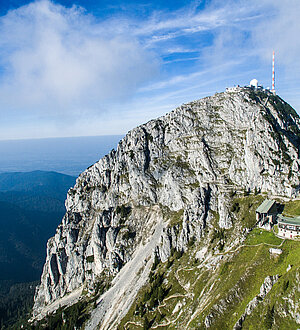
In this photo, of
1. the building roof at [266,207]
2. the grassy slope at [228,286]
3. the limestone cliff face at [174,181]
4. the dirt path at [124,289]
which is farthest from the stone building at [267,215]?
the dirt path at [124,289]

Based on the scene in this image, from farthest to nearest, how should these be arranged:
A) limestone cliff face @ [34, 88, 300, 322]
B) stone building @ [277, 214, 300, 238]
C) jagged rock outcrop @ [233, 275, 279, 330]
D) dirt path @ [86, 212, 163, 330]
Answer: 1. limestone cliff face @ [34, 88, 300, 322]
2. dirt path @ [86, 212, 163, 330]
3. stone building @ [277, 214, 300, 238]
4. jagged rock outcrop @ [233, 275, 279, 330]

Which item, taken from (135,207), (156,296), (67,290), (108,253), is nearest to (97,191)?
(135,207)

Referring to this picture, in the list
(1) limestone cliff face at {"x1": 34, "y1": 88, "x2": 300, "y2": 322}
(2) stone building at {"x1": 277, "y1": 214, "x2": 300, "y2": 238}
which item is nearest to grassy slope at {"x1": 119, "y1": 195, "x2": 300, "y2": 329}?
(2) stone building at {"x1": 277, "y1": 214, "x2": 300, "y2": 238}

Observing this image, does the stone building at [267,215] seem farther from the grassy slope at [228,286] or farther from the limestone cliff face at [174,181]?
the limestone cliff face at [174,181]

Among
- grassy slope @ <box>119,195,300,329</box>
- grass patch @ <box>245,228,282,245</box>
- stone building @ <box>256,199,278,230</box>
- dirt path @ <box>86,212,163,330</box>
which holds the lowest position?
dirt path @ <box>86,212,163,330</box>

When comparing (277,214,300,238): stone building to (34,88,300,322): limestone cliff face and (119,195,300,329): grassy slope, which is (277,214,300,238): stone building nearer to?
(119,195,300,329): grassy slope

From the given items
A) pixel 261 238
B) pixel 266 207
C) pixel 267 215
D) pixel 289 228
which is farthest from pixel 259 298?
pixel 266 207
